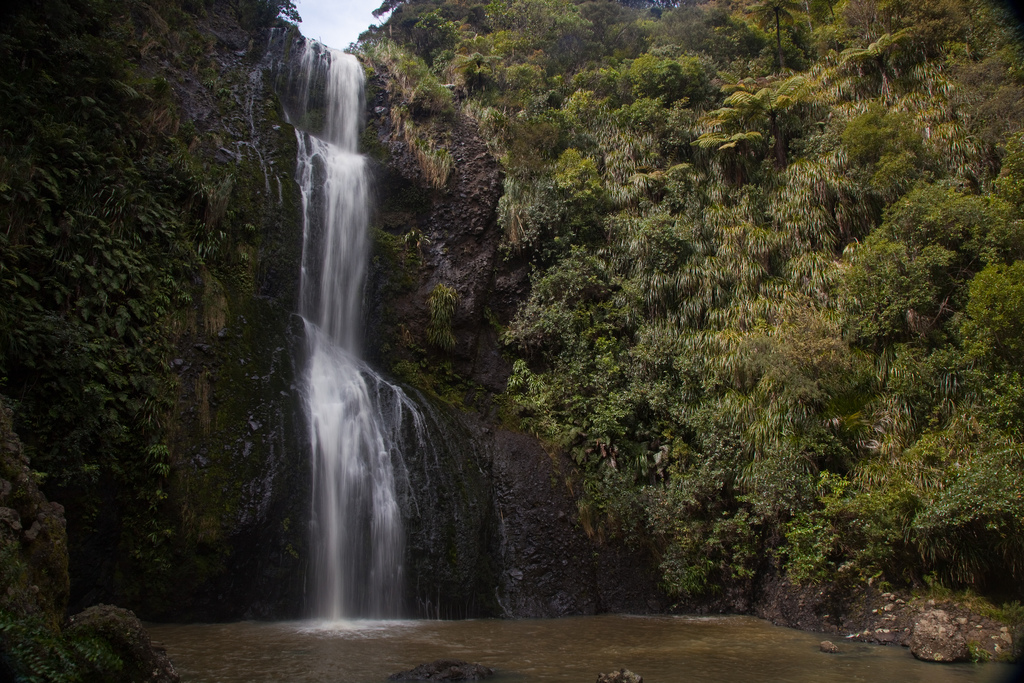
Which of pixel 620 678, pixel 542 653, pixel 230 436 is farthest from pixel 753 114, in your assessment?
pixel 620 678

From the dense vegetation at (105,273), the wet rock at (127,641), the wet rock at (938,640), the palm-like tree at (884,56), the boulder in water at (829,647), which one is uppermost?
the palm-like tree at (884,56)

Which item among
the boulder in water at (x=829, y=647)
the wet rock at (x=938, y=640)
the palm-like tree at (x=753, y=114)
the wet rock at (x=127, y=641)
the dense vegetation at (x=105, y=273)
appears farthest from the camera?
the palm-like tree at (x=753, y=114)

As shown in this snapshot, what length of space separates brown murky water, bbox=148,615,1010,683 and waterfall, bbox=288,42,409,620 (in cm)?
88

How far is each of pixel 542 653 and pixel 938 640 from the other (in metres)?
4.69

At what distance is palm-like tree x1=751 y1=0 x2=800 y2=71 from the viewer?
66.4 feet

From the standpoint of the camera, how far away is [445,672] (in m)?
5.64

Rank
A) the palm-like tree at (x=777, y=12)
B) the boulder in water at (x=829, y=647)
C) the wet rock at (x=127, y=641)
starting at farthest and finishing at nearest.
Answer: the palm-like tree at (x=777, y=12) → the boulder in water at (x=829, y=647) → the wet rock at (x=127, y=641)

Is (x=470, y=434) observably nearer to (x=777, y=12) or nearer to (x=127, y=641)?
(x=127, y=641)

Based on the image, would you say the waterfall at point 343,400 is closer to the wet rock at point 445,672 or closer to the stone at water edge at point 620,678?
the wet rock at point 445,672

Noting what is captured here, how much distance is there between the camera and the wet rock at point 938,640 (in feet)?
22.0

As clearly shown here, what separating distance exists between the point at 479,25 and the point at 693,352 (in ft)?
66.9

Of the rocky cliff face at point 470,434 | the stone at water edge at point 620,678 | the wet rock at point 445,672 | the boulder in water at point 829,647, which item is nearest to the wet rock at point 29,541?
the wet rock at point 445,672

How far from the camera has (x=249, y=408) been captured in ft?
32.9

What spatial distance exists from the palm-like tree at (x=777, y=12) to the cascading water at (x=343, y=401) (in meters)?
14.6
